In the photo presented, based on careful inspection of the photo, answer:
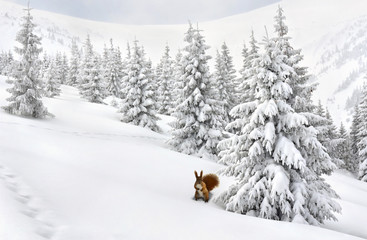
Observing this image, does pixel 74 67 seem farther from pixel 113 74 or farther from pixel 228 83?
pixel 228 83

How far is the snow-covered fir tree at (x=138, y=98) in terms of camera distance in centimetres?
3009

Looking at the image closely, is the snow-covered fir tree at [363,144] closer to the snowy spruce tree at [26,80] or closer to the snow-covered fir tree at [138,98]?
the snow-covered fir tree at [138,98]

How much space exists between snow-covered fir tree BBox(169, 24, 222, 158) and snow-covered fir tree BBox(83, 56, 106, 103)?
27023 millimetres

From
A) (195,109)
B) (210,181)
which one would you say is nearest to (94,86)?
(195,109)

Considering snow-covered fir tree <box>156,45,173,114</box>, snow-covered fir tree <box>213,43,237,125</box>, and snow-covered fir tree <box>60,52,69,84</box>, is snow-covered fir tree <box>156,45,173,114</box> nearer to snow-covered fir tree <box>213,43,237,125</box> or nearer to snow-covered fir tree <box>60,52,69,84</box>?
snow-covered fir tree <box>213,43,237,125</box>

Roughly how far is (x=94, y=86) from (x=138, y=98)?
19.1 metres

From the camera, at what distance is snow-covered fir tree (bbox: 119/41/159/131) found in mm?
30094

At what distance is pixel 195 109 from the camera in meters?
22.7

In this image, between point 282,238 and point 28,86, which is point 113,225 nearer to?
point 282,238

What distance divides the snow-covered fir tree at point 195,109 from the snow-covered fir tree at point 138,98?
7578 mm

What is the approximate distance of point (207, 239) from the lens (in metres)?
5.59

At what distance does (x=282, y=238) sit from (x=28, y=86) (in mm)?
19632

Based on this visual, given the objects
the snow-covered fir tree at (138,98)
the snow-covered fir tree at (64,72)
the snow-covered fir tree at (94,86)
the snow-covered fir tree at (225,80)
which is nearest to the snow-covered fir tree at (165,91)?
the snow-covered fir tree at (94,86)

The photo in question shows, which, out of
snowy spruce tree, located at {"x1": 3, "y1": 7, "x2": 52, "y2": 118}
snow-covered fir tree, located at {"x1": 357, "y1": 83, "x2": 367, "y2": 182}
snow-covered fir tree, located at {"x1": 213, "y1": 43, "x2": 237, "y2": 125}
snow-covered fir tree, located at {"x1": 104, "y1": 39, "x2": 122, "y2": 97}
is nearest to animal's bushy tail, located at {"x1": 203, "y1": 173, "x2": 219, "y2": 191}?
snowy spruce tree, located at {"x1": 3, "y1": 7, "x2": 52, "y2": 118}
